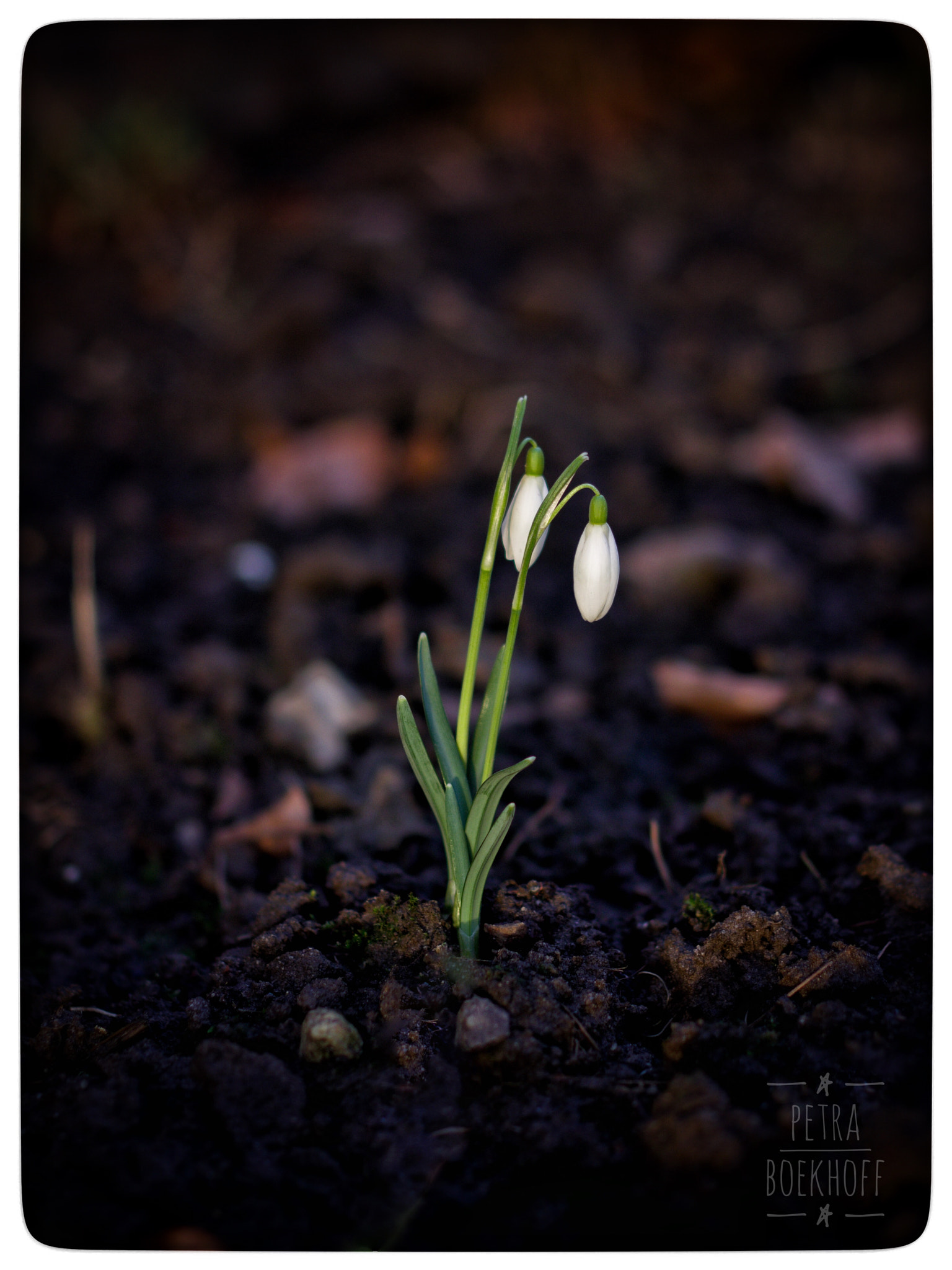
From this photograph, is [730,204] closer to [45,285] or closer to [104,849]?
[45,285]

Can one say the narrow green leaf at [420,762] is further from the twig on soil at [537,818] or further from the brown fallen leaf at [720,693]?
the brown fallen leaf at [720,693]

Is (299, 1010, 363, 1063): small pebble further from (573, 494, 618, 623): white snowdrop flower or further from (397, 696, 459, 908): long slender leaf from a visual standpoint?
→ (573, 494, 618, 623): white snowdrop flower

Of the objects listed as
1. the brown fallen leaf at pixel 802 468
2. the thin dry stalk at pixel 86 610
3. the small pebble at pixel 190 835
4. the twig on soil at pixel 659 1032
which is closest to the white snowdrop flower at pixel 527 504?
the twig on soil at pixel 659 1032

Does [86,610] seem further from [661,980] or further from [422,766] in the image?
[661,980]

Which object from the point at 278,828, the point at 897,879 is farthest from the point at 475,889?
the point at 897,879

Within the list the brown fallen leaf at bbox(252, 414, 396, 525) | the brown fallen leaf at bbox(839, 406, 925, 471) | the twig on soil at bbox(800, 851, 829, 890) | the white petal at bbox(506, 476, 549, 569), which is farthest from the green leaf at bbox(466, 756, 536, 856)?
the brown fallen leaf at bbox(839, 406, 925, 471)

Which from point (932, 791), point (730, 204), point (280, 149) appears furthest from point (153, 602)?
point (730, 204)
